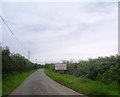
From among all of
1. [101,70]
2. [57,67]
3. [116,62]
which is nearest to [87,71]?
[101,70]

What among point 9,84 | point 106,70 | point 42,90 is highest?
point 106,70

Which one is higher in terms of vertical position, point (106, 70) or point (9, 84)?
point (106, 70)

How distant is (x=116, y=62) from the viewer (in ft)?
79.7

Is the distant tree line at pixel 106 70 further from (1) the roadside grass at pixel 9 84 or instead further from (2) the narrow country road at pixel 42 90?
(1) the roadside grass at pixel 9 84

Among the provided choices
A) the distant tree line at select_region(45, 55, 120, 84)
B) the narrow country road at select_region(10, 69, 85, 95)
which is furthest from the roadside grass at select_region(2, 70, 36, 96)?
the distant tree line at select_region(45, 55, 120, 84)

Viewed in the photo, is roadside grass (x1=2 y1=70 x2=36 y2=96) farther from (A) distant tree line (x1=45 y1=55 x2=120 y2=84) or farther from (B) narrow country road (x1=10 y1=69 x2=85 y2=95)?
(A) distant tree line (x1=45 y1=55 x2=120 y2=84)

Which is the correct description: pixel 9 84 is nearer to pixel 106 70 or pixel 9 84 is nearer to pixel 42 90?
pixel 42 90

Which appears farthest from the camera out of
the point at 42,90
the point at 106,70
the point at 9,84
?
the point at 9,84

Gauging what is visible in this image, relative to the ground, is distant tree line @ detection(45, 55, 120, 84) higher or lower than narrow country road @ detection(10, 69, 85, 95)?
higher

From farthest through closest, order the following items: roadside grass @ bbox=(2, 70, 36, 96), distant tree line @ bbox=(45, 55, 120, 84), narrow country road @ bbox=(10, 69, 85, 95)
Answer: distant tree line @ bbox=(45, 55, 120, 84) → roadside grass @ bbox=(2, 70, 36, 96) → narrow country road @ bbox=(10, 69, 85, 95)

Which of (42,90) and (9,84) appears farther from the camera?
(9,84)

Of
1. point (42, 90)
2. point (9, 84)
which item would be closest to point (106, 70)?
point (42, 90)

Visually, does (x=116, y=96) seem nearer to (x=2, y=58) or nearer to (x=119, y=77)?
(x=119, y=77)

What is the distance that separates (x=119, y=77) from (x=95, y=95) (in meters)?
5.55
